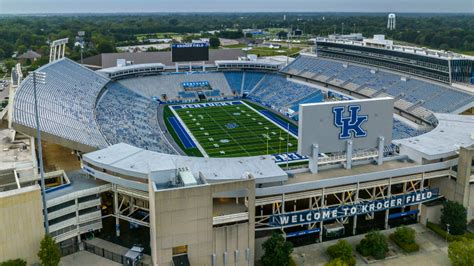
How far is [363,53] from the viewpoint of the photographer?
77250mm

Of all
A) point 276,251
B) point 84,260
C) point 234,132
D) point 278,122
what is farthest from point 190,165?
point 278,122

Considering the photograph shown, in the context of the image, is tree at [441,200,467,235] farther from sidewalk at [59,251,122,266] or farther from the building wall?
the building wall

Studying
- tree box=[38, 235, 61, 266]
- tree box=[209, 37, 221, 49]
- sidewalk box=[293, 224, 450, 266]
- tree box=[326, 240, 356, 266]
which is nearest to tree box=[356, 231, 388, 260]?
sidewalk box=[293, 224, 450, 266]

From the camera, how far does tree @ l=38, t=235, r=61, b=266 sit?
2809 cm

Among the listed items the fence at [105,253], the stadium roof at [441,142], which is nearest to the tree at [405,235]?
the stadium roof at [441,142]

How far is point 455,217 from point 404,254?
17.9ft

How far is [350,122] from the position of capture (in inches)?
1328

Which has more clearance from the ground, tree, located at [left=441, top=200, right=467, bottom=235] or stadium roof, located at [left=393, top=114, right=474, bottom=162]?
stadium roof, located at [left=393, top=114, right=474, bottom=162]

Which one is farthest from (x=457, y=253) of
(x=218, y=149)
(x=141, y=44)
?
(x=141, y=44)

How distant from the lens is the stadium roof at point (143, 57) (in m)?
96.6

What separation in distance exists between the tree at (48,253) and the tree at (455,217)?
91.5ft

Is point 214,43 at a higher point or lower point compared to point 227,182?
higher

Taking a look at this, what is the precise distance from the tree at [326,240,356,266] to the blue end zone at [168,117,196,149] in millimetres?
29951

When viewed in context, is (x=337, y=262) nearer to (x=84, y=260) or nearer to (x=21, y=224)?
(x=84, y=260)
